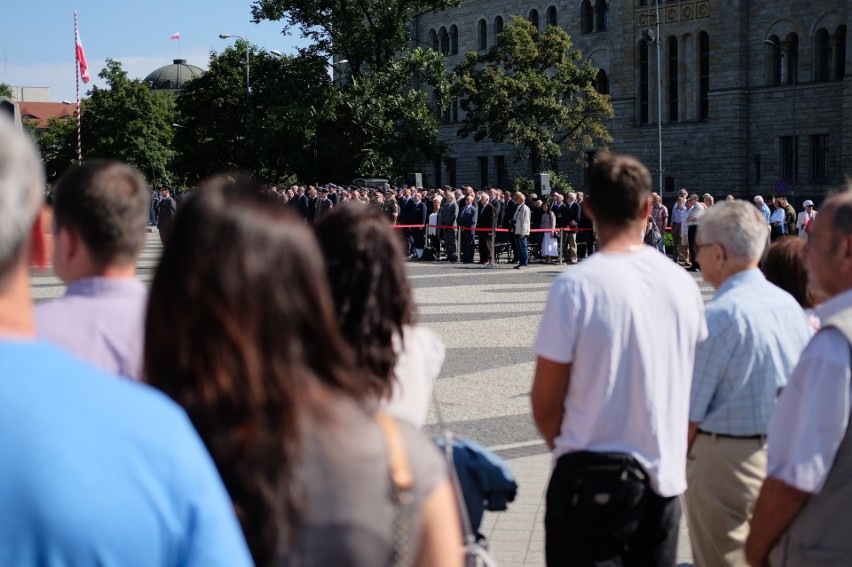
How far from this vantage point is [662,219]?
26.4 m

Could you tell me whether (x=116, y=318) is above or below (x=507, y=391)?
above

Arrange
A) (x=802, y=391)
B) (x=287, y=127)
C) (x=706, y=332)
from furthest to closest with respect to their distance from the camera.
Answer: (x=287, y=127), (x=706, y=332), (x=802, y=391)

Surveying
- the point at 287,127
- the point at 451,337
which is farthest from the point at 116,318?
the point at 287,127

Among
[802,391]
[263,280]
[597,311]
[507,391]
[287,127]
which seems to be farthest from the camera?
[287,127]

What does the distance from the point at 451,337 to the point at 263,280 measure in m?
11.7

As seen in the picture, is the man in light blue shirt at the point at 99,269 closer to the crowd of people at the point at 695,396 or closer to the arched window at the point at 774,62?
the crowd of people at the point at 695,396

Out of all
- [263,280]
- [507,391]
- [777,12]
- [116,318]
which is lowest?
[507,391]

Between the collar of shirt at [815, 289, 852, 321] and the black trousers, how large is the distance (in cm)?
75

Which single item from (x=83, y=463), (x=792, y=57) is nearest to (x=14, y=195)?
(x=83, y=463)

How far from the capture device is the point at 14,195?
4.72ft

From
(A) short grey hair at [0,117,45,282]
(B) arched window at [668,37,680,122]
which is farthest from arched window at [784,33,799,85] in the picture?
(A) short grey hair at [0,117,45,282]

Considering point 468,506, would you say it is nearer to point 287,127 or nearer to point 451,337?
point 451,337

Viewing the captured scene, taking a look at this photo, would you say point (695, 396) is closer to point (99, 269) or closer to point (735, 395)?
point (735, 395)

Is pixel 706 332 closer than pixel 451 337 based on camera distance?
Yes
